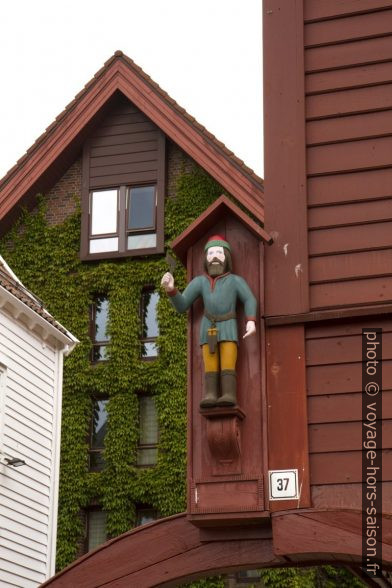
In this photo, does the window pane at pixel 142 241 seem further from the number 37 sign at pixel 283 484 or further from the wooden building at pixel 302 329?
the number 37 sign at pixel 283 484

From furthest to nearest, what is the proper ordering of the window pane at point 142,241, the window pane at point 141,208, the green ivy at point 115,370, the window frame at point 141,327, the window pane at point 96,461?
the window pane at point 141,208
the window pane at point 142,241
the window frame at point 141,327
the window pane at point 96,461
the green ivy at point 115,370

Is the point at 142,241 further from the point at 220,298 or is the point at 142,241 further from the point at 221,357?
the point at 221,357

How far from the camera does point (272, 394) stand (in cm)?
741

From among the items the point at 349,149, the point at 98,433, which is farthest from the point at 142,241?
the point at 349,149

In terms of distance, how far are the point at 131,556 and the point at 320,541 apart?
1.36 metres

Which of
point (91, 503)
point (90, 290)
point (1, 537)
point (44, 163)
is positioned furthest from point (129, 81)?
point (1, 537)

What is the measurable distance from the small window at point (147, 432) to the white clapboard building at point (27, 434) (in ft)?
16.1

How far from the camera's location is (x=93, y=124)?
1025 inches

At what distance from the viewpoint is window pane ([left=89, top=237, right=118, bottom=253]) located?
2540cm

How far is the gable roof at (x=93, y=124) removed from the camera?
936 inches

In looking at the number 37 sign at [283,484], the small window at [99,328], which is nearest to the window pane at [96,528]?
the small window at [99,328]

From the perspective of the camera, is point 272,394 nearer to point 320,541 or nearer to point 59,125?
point 320,541

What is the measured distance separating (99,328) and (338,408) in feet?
59.4

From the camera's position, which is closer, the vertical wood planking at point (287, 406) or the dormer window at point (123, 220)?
the vertical wood planking at point (287, 406)
